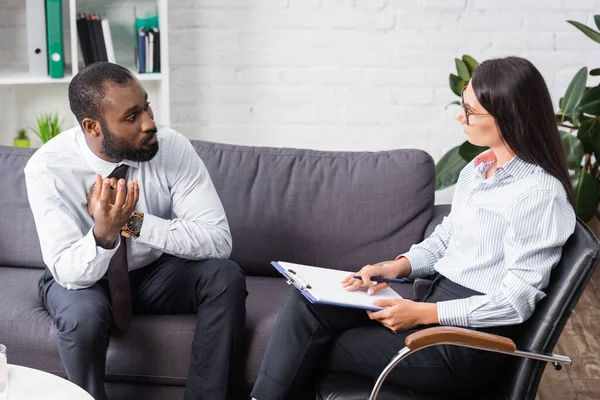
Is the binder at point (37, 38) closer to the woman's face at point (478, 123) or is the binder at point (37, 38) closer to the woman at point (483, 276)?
the woman at point (483, 276)

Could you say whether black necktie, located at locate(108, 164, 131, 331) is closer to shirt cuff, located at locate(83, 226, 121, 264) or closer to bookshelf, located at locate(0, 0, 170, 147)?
shirt cuff, located at locate(83, 226, 121, 264)

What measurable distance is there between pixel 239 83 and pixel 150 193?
1565 mm

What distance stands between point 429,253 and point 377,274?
18cm

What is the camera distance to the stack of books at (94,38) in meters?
3.66

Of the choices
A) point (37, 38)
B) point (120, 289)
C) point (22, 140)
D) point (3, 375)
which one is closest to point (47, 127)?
point (22, 140)

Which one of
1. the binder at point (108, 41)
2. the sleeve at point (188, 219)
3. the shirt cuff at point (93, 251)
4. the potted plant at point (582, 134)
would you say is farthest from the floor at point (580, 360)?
the binder at point (108, 41)

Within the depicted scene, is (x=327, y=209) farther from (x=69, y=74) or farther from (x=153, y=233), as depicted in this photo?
(x=69, y=74)

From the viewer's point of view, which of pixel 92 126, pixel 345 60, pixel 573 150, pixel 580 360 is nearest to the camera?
pixel 92 126

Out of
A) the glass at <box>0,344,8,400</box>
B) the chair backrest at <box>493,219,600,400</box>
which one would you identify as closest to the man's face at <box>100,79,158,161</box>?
the glass at <box>0,344,8,400</box>

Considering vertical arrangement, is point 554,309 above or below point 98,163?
below

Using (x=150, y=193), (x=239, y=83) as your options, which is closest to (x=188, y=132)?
(x=239, y=83)

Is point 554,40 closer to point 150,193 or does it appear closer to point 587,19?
point 587,19

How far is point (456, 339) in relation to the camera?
193 cm

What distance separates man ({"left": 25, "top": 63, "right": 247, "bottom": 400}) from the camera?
2.37 meters
